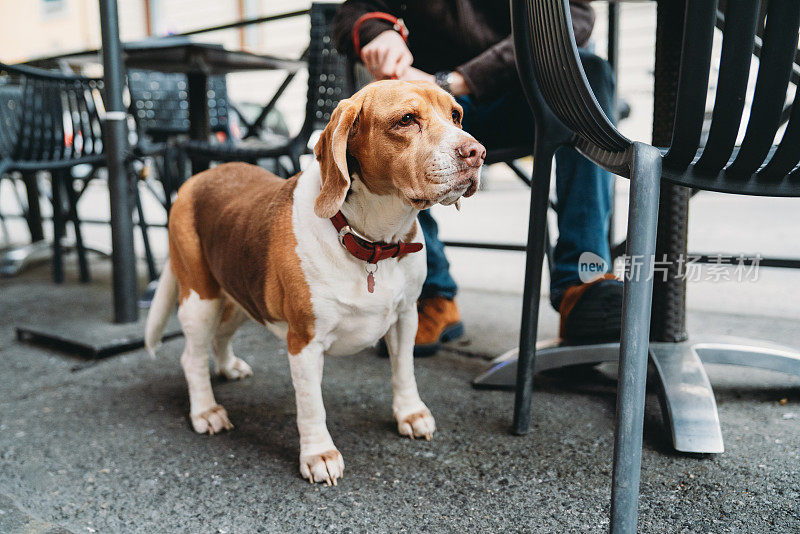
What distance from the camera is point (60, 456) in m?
1.62

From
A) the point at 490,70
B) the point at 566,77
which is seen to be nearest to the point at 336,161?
the point at 566,77

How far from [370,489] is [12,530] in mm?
731

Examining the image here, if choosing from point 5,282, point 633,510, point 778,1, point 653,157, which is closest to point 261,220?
point 653,157

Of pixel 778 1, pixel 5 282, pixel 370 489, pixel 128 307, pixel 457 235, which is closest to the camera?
pixel 778 1

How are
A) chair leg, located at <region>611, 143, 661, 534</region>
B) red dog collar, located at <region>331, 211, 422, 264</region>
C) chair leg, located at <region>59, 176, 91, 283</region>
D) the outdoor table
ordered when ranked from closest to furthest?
1. chair leg, located at <region>611, 143, 661, 534</region>
2. red dog collar, located at <region>331, 211, 422, 264</region>
3. the outdoor table
4. chair leg, located at <region>59, 176, 91, 283</region>

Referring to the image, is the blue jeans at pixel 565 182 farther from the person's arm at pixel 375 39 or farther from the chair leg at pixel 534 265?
the chair leg at pixel 534 265

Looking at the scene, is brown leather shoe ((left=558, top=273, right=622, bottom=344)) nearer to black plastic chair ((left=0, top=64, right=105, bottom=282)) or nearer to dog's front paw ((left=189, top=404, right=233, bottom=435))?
dog's front paw ((left=189, top=404, right=233, bottom=435))

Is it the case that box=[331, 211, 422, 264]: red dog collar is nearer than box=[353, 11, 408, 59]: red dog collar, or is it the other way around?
box=[331, 211, 422, 264]: red dog collar

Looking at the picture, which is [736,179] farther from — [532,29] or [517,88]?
[517,88]

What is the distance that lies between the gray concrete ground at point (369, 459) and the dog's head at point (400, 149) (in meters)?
0.63

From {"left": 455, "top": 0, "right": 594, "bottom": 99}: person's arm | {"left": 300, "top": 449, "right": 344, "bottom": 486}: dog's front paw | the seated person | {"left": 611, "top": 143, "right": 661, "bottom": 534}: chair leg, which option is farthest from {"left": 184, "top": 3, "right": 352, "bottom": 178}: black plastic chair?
{"left": 611, "top": 143, "right": 661, "bottom": 534}: chair leg

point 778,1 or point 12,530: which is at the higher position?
point 778,1

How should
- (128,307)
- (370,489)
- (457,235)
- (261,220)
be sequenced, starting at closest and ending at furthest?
(370,489) → (261,220) → (128,307) → (457,235)

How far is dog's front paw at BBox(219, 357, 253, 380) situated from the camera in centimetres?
213
